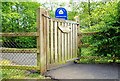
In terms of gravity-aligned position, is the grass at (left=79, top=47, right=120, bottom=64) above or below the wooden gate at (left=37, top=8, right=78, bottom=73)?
below

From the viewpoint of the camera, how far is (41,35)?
3.98 meters

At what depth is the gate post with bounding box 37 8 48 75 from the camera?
3945 mm

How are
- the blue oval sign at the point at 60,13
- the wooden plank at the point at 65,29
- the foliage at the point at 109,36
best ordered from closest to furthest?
1. the wooden plank at the point at 65,29
2. the foliage at the point at 109,36
3. the blue oval sign at the point at 60,13

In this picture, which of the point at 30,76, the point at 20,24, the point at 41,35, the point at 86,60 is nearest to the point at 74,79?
the point at 30,76

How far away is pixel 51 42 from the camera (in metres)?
4.36

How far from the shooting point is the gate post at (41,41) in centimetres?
395

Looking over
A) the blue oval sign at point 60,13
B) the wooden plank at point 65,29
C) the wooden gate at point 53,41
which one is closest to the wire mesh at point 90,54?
the wooden gate at point 53,41

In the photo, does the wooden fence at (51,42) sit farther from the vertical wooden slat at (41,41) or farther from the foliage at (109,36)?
the foliage at (109,36)

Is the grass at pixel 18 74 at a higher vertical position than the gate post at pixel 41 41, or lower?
lower

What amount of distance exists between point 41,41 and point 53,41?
568 millimetres

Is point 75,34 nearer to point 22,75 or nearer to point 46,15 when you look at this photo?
point 46,15

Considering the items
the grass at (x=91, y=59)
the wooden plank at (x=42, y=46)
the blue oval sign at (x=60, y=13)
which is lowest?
the grass at (x=91, y=59)

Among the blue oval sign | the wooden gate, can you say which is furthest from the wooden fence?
the blue oval sign

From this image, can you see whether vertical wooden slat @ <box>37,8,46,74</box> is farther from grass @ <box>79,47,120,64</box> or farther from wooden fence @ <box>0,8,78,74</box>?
grass @ <box>79,47,120,64</box>
